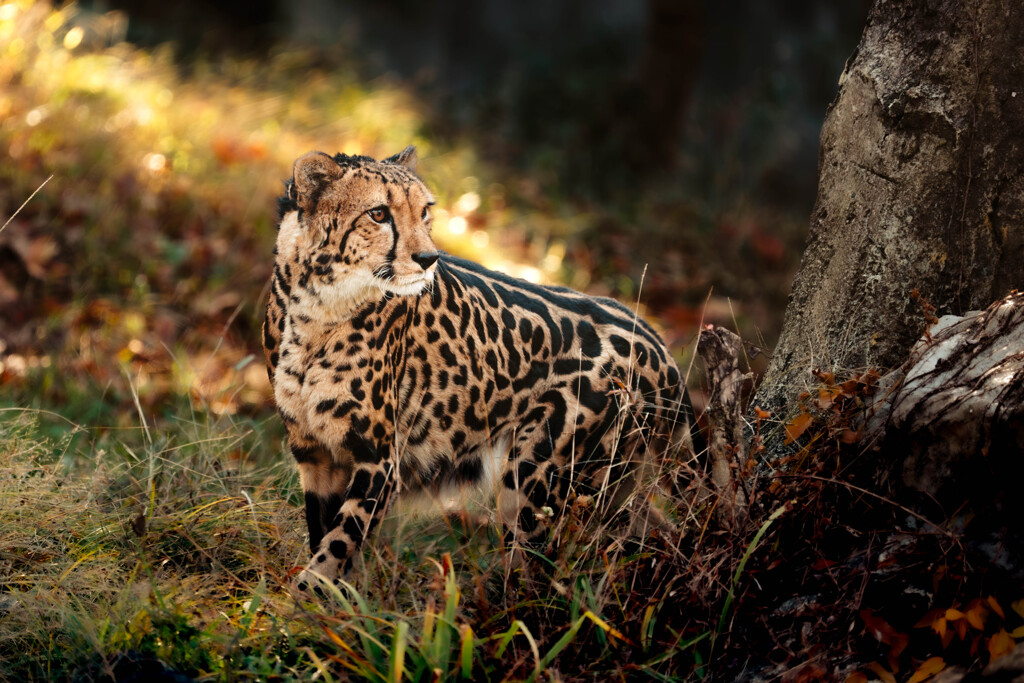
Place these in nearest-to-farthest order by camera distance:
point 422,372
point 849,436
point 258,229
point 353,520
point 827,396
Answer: point 849,436, point 827,396, point 353,520, point 422,372, point 258,229

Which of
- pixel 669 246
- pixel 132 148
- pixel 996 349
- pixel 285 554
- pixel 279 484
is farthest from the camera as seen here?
pixel 669 246

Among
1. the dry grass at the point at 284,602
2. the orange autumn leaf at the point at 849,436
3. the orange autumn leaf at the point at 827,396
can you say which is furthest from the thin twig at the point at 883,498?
the dry grass at the point at 284,602

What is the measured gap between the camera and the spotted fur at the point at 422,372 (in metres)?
3.42

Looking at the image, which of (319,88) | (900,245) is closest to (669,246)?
(319,88)

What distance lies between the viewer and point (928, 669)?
280 centimetres

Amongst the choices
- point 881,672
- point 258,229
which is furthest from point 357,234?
point 258,229

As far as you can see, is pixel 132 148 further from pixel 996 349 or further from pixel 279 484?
pixel 996 349

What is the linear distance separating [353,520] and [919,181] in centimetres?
250

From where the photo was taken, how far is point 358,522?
337 cm

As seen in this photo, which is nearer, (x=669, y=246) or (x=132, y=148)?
(x=132, y=148)

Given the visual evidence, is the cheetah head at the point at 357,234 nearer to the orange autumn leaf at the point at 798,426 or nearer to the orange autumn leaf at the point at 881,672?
the orange autumn leaf at the point at 798,426

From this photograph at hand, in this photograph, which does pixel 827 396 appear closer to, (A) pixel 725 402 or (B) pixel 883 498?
(A) pixel 725 402

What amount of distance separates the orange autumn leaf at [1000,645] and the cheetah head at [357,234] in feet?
7.03

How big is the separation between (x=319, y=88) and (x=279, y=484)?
23.9ft
